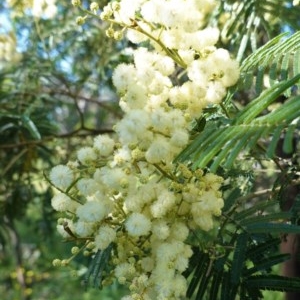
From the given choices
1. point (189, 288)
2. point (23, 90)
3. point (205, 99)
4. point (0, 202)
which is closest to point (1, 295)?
point (0, 202)

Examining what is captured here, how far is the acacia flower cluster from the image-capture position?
93 centimetres

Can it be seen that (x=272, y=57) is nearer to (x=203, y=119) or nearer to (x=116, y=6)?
(x=203, y=119)

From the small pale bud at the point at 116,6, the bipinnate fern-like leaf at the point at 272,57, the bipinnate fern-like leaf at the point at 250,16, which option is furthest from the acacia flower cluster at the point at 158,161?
the bipinnate fern-like leaf at the point at 250,16

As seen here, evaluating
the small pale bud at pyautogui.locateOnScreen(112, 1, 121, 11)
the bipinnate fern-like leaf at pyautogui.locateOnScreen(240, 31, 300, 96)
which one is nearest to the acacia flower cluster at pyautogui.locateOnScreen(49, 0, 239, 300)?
the small pale bud at pyautogui.locateOnScreen(112, 1, 121, 11)

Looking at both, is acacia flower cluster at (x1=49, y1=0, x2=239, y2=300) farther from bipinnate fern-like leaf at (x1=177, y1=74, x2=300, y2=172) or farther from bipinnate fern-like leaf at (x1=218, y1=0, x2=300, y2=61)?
bipinnate fern-like leaf at (x1=218, y1=0, x2=300, y2=61)

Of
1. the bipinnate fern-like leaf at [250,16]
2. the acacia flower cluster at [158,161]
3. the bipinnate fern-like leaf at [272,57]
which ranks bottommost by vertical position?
the acacia flower cluster at [158,161]

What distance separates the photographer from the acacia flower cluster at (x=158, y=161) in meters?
0.93

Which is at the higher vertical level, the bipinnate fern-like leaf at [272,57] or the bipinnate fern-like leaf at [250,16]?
the bipinnate fern-like leaf at [250,16]

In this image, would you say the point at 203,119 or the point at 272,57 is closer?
the point at 203,119

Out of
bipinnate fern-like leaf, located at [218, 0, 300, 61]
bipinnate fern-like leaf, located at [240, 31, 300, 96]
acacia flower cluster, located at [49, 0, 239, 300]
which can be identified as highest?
bipinnate fern-like leaf, located at [218, 0, 300, 61]

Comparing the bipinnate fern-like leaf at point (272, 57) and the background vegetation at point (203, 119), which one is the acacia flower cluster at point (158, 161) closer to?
the background vegetation at point (203, 119)

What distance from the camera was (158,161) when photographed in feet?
3.04

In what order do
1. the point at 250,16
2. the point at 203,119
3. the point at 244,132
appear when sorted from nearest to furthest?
1. the point at 244,132
2. the point at 203,119
3. the point at 250,16

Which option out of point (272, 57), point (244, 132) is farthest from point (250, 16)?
point (244, 132)
